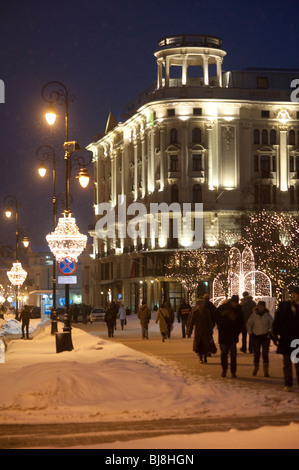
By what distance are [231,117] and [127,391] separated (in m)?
72.5

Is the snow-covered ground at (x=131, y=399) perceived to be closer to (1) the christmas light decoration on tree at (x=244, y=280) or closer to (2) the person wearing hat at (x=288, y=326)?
(2) the person wearing hat at (x=288, y=326)

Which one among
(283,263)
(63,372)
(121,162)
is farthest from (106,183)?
(63,372)

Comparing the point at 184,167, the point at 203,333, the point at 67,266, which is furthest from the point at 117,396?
the point at 184,167

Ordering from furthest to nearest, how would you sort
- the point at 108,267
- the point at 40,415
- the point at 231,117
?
the point at 108,267
the point at 231,117
the point at 40,415

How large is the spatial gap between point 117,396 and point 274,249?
4780 centimetres

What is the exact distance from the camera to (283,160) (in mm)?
86625

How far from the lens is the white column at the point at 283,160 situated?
8638 centimetres

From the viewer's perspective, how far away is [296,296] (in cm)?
1473

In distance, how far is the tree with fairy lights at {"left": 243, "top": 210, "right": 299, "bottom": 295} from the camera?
60.0 m

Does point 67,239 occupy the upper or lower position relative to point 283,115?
lower

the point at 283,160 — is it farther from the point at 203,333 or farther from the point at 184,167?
the point at 203,333

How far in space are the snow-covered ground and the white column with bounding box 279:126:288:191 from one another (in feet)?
231

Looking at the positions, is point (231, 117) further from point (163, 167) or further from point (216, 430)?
point (216, 430)

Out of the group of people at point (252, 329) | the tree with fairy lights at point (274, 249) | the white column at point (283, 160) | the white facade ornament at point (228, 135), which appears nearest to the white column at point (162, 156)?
the white facade ornament at point (228, 135)
